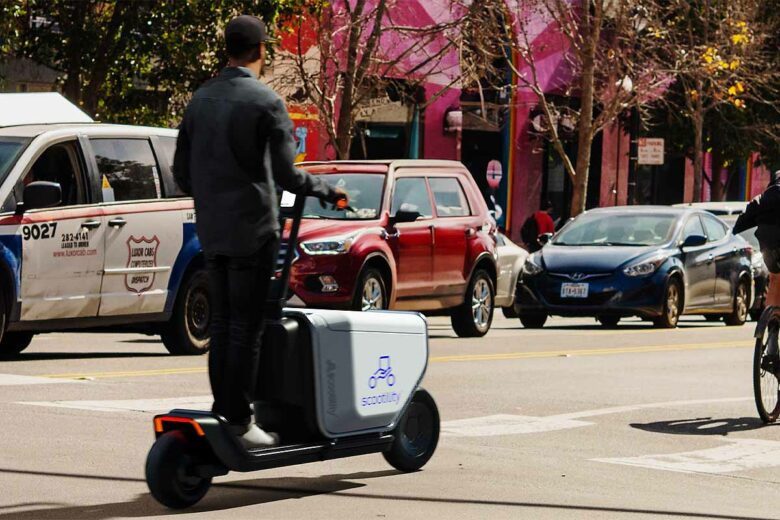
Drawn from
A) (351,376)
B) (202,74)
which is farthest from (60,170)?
(202,74)

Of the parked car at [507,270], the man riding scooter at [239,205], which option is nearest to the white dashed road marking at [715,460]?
the man riding scooter at [239,205]

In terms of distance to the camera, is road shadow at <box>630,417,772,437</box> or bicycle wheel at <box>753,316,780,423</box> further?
bicycle wheel at <box>753,316,780,423</box>

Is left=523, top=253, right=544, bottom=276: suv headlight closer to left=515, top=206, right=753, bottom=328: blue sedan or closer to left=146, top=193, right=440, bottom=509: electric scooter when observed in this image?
left=515, top=206, right=753, bottom=328: blue sedan

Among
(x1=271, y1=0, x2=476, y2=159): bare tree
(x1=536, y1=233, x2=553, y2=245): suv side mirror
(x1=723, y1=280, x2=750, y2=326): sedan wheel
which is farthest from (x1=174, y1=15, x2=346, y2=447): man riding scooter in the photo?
(x1=271, y1=0, x2=476, y2=159): bare tree

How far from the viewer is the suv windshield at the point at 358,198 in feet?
60.6

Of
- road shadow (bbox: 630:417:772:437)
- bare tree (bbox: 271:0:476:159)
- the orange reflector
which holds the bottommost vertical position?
road shadow (bbox: 630:417:772:437)

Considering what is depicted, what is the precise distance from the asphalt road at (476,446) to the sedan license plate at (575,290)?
16.8ft

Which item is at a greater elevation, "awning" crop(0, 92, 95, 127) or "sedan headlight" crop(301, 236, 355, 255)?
"awning" crop(0, 92, 95, 127)

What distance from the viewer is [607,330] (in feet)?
72.9

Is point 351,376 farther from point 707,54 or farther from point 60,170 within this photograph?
point 707,54

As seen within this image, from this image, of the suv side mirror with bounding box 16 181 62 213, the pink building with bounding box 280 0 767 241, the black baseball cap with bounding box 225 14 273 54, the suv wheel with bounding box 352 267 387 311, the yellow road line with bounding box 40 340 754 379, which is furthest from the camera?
the pink building with bounding box 280 0 767 241

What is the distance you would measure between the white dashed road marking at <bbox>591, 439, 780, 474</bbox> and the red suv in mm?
6928

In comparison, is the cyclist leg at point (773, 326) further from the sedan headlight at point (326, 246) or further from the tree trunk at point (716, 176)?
the tree trunk at point (716, 176)

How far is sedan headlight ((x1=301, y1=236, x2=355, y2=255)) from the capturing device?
17781mm
